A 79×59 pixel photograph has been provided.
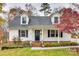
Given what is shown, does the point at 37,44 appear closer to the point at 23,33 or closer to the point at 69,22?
the point at 23,33

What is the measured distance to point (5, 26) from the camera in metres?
6.66

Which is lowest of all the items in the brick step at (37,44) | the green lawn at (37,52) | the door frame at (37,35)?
the green lawn at (37,52)

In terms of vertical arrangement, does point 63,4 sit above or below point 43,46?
above

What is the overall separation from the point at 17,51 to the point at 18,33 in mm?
306

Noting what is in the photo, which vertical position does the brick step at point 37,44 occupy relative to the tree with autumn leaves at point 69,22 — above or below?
below

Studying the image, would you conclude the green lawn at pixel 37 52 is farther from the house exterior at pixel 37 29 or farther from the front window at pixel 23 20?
the front window at pixel 23 20

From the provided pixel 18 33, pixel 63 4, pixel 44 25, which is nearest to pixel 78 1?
pixel 63 4

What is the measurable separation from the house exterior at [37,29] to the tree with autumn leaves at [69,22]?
7 centimetres

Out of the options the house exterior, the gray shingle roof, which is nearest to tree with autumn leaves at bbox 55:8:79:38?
the house exterior

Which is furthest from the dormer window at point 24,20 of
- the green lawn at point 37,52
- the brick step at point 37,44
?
the green lawn at point 37,52

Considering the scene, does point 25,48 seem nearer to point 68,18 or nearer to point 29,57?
point 29,57

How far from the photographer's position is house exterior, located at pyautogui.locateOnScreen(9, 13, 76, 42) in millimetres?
6648

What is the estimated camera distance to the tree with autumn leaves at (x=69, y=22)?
21.8ft

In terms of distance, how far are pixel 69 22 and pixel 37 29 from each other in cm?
55
